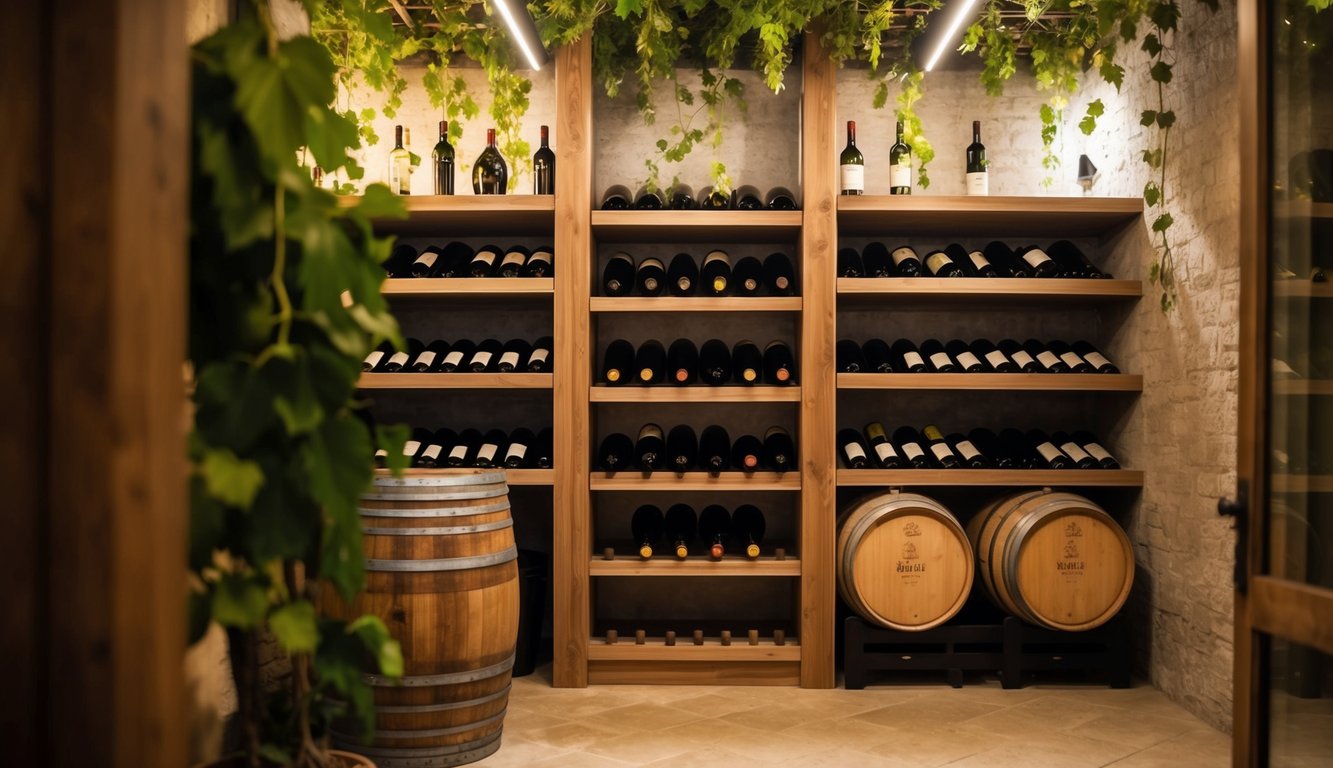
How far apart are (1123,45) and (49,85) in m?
4.31

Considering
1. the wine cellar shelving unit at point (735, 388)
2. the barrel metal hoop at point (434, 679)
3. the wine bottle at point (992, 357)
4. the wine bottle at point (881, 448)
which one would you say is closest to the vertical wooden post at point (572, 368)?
the wine cellar shelving unit at point (735, 388)

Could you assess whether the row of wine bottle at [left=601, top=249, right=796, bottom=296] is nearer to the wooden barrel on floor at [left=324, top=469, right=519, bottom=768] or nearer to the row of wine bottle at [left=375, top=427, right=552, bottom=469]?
the row of wine bottle at [left=375, top=427, right=552, bottom=469]

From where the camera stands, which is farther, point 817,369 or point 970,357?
point 970,357

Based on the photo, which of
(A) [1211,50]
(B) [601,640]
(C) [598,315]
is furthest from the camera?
(C) [598,315]

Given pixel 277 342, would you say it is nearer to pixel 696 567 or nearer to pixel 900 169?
pixel 696 567

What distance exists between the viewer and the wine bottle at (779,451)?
4.11m

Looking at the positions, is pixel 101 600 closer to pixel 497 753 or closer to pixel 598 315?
pixel 497 753

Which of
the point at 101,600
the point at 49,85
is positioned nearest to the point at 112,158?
the point at 49,85

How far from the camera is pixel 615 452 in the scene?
13.9 feet

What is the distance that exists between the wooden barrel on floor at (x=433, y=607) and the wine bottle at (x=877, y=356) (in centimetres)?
201

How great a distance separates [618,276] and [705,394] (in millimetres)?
665

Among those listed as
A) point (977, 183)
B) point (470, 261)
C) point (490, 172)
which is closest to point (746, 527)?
point (470, 261)

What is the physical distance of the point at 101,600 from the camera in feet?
3.85

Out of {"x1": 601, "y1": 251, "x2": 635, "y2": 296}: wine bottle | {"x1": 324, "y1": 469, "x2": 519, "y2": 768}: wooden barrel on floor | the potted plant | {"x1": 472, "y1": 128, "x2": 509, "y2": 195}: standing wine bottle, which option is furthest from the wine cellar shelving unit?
the potted plant
